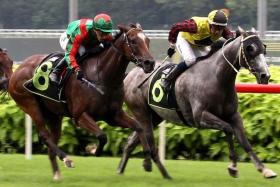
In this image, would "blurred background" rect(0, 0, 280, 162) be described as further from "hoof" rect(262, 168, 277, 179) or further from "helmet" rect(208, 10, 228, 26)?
"hoof" rect(262, 168, 277, 179)

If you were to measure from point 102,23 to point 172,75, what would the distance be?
1.32m

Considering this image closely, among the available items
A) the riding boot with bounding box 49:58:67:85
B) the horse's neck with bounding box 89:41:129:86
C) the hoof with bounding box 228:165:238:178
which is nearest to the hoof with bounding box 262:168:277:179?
the hoof with bounding box 228:165:238:178

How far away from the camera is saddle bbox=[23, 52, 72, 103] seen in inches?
383

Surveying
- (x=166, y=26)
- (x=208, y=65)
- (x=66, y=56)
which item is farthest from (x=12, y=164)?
(x=166, y=26)

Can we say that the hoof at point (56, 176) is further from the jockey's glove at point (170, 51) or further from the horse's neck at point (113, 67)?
the jockey's glove at point (170, 51)

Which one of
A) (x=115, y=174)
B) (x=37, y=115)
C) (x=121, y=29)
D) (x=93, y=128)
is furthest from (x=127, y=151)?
(x=121, y=29)

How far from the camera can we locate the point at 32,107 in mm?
10023

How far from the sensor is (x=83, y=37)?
9.48m

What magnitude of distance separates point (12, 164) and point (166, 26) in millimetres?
4115

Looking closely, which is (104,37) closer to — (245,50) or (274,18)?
(245,50)

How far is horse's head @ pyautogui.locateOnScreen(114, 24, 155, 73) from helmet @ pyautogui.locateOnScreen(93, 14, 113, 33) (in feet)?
0.61

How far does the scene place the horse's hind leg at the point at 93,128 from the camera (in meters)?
9.16

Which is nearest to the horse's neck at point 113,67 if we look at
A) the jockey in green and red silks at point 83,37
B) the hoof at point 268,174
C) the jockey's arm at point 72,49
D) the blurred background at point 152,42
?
the jockey in green and red silks at point 83,37

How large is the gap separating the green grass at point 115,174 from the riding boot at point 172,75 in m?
0.96
